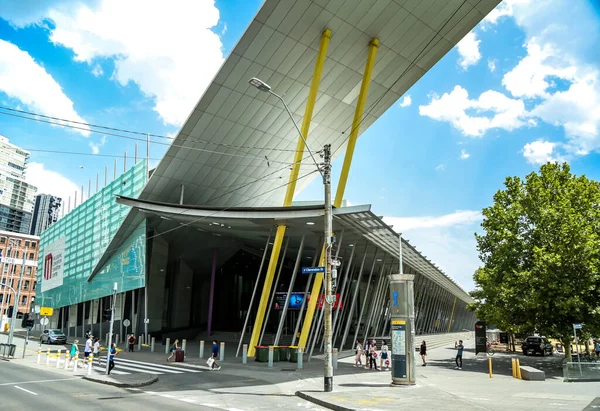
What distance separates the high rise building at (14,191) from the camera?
14475cm

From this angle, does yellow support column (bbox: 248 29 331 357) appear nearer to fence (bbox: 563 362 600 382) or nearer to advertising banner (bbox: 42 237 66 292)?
fence (bbox: 563 362 600 382)

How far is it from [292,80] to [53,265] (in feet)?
136

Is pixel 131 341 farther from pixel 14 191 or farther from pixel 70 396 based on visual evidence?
pixel 14 191

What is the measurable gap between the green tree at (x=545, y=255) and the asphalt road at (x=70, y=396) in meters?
19.6

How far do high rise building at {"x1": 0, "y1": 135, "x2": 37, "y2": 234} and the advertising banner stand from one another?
103 meters

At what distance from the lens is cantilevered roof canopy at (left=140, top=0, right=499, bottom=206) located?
83.1 ft

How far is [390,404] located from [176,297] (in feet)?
128

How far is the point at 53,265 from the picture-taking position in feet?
177

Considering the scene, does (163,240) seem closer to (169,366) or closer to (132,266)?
(132,266)

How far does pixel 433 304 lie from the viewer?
212ft

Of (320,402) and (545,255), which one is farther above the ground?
(545,255)

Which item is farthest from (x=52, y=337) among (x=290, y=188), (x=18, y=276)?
(x=18, y=276)

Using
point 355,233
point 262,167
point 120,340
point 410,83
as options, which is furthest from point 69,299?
point 410,83

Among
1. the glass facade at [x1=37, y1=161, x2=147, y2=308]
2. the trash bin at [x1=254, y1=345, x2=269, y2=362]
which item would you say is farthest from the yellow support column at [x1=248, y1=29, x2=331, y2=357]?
the glass facade at [x1=37, y1=161, x2=147, y2=308]
